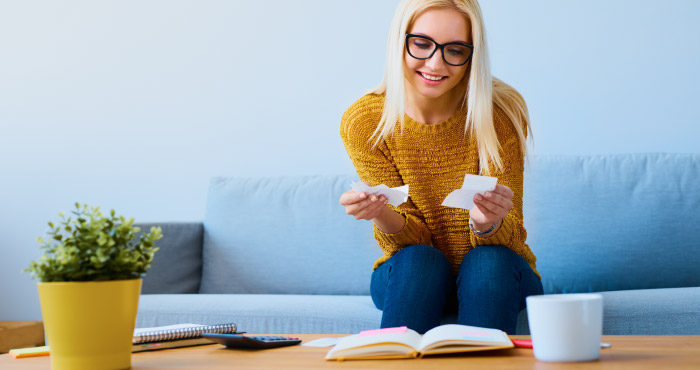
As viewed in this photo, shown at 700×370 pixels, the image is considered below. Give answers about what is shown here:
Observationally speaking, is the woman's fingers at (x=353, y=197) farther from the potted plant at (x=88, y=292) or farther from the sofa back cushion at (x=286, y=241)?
the sofa back cushion at (x=286, y=241)

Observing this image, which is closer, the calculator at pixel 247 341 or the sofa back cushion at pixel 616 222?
the calculator at pixel 247 341

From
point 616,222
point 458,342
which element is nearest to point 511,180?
point 616,222

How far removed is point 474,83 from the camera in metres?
1.64

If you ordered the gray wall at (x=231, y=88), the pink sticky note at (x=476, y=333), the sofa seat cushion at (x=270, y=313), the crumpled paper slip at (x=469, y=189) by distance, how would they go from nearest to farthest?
the pink sticky note at (x=476, y=333) → the crumpled paper slip at (x=469, y=189) → the sofa seat cushion at (x=270, y=313) → the gray wall at (x=231, y=88)

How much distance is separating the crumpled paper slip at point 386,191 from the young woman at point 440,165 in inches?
1.8

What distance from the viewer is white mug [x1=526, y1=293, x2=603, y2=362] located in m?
0.83

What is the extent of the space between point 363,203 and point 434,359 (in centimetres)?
59

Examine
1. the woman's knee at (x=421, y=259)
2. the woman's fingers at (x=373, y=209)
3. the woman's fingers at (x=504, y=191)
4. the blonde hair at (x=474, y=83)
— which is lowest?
the woman's knee at (x=421, y=259)

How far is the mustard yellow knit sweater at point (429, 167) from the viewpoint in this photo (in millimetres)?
1663

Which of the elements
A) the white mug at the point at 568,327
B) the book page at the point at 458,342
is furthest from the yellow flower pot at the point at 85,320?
the white mug at the point at 568,327

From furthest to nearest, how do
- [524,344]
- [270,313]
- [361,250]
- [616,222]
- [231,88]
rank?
[231,88], [361,250], [616,222], [270,313], [524,344]

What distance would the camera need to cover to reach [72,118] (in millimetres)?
2969

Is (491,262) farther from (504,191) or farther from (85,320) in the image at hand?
(85,320)

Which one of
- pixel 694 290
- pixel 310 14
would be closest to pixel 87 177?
pixel 310 14
